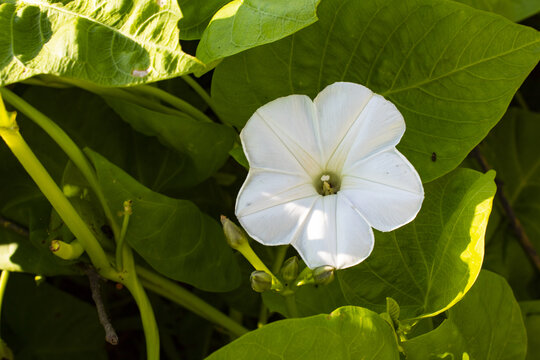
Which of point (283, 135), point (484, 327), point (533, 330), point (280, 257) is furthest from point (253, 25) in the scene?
point (533, 330)

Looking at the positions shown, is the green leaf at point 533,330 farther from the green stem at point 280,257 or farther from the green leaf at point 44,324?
the green leaf at point 44,324

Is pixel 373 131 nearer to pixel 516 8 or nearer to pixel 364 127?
pixel 364 127

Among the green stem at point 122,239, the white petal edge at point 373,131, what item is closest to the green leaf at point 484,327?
the white petal edge at point 373,131

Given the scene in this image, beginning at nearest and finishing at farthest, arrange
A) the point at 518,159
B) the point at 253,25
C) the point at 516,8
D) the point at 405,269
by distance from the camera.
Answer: the point at 253,25, the point at 405,269, the point at 516,8, the point at 518,159

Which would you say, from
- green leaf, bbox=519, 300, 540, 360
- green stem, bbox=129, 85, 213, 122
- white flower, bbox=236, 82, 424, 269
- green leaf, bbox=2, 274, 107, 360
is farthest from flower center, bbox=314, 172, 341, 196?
green leaf, bbox=2, 274, 107, 360

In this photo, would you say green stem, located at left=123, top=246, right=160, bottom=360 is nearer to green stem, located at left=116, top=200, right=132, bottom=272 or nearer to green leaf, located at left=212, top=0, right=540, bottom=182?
green stem, located at left=116, top=200, right=132, bottom=272
